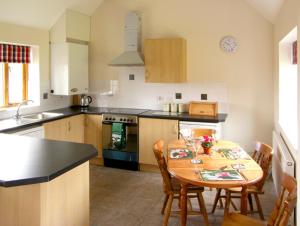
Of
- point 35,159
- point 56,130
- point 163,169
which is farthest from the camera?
point 56,130

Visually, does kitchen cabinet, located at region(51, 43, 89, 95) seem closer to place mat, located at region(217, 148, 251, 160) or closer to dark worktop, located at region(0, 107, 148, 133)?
dark worktop, located at region(0, 107, 148, 133)

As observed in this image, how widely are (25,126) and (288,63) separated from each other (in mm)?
3442

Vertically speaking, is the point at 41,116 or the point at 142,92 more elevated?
the point at 142,92

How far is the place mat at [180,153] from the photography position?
10.2ft

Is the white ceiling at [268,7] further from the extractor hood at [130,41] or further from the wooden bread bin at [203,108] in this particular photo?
the extractor hood at [130,41]

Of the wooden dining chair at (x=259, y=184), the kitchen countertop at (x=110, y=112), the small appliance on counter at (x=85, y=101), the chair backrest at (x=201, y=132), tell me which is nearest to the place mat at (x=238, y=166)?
the wooden dining chair at (x=259, y=184)

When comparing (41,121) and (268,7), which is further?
(41,121)

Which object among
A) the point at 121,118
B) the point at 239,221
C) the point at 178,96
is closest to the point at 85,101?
the point at 121,118

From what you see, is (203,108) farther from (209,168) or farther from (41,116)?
(41,116)

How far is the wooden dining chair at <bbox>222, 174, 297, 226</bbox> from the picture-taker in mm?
1984

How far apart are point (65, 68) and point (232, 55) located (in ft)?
8.68

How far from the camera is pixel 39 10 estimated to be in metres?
4.68

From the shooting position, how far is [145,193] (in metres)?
4.06

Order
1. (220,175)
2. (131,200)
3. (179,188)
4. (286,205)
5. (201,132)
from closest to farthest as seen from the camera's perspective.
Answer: (286,205), (220,175), (179,188), (131,200), (201,132)
